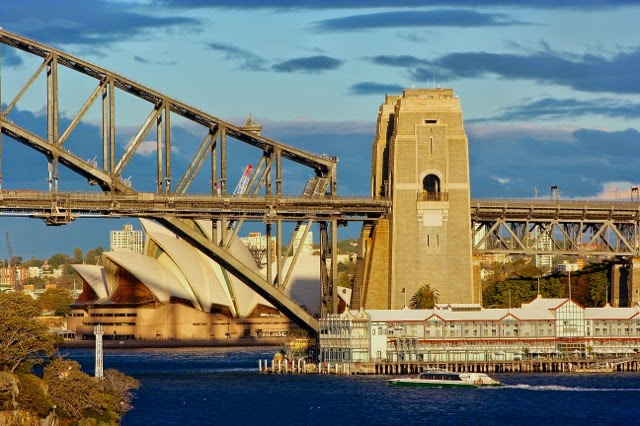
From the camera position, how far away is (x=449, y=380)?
475 feet

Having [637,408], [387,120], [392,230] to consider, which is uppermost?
[387,120]

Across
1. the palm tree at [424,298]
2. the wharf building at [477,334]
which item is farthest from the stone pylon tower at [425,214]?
the wharf building at [477,334]

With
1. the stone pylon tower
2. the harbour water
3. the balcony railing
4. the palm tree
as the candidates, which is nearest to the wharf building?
the palm tree

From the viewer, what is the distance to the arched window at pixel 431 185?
162375 mm

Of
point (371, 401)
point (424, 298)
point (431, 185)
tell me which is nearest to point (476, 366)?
point (424, 298)

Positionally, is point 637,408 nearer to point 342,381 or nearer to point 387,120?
point 342,381

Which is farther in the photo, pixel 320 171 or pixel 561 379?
pixel 320 171

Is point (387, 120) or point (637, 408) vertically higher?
point (387, 120)

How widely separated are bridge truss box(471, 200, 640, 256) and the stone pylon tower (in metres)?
4.05

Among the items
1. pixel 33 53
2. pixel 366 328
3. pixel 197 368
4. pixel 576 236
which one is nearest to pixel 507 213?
pixel 576 236

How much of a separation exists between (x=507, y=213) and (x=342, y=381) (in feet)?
91.1

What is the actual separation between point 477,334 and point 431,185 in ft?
49.4

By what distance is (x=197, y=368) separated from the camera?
577 ft

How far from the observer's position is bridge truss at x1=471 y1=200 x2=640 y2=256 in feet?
544
